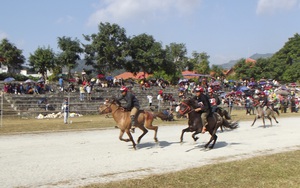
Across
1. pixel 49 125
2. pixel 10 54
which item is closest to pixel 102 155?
pixel 49 125

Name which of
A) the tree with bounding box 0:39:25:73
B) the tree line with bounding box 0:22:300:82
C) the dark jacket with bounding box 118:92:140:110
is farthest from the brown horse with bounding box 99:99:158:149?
the tree with bounding box 0:39:25:73

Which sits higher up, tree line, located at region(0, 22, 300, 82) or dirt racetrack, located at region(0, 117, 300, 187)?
tree line, located at region(0, 22, 300, 82)

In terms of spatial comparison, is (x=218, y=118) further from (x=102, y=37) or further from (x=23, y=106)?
(x=102, y=37)

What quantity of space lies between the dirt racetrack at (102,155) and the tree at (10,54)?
47.2 m

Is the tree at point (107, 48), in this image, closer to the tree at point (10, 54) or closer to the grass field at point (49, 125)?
the tree at point (10, 54)

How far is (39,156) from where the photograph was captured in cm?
1106

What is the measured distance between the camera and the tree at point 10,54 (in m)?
59.7

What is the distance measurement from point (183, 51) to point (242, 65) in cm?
2802

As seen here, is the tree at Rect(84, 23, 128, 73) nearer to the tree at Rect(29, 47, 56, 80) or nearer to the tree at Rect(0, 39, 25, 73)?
the tree at Rect(29, 47, 56, 80)

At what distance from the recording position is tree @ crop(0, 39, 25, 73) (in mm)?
59719

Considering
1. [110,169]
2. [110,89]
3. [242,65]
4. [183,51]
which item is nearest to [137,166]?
[110,169]

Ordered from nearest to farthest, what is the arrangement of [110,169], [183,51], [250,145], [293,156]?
[110,169] → [293,156] → [250,145] → [183,51]

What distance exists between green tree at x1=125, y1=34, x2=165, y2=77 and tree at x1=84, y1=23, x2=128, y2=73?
1.83 metres

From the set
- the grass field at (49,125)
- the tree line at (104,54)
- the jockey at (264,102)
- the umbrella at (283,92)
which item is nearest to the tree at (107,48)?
the tree line at (104,54)
